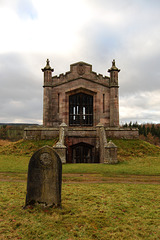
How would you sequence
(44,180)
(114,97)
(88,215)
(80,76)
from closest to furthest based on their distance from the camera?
(88,215) < (44,180) < (114,97) < (80,76)

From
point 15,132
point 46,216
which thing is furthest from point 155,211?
point 15,132

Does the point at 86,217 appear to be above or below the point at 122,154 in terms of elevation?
below

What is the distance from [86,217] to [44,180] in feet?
5.11

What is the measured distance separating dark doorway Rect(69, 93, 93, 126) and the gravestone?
18.4m

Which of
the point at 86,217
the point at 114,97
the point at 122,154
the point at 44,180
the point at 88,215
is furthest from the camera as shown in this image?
the point at 114,97

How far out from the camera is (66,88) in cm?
2314

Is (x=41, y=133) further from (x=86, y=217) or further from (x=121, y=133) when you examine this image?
(x=86, y=217)

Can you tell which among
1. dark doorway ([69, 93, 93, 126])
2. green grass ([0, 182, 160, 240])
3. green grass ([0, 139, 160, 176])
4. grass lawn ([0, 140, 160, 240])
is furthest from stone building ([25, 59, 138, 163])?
green grass ([0, 182, 160, 240])

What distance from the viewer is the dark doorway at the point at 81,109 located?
23641mm

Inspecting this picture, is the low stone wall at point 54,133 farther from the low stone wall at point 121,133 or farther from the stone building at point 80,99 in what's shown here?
the stone building at point 80,99

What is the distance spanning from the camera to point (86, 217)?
455 centimetres

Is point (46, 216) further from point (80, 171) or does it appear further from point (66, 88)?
point (66, 88)

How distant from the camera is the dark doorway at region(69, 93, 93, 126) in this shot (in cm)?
2364

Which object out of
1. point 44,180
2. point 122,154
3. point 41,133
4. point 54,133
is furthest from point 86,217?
point 41,133
